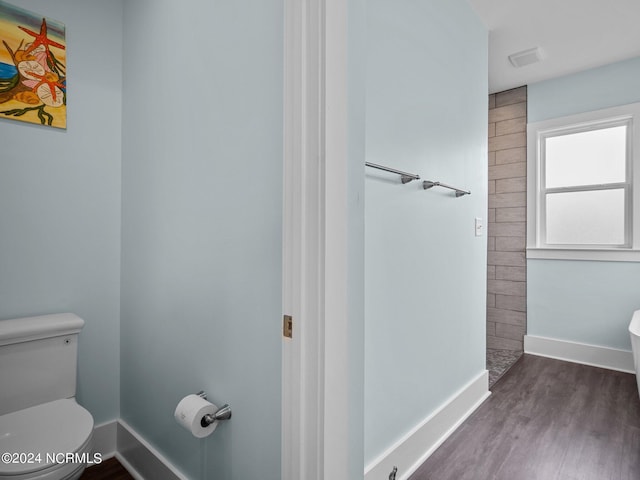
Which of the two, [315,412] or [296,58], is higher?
[296,58]

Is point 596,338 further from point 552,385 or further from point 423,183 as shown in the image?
point 423,183

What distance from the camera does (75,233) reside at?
1655mm

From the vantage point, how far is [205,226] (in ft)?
4.08

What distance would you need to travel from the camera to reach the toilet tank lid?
1.34 metres

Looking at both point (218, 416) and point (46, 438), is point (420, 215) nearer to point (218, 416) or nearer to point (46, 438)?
point (218, 416)

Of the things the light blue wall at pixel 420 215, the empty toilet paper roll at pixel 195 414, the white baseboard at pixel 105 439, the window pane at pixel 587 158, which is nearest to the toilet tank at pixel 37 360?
the white baseboard at pixel 105 439

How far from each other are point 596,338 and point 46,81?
4.16m

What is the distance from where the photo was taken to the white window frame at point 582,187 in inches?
108

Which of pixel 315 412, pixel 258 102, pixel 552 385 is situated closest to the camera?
pixel 315 412

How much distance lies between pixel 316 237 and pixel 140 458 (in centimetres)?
147

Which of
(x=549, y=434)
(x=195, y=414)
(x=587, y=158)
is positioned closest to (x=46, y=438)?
(x=195, y=414)

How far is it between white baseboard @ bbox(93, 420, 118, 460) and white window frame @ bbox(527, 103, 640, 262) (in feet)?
11.5

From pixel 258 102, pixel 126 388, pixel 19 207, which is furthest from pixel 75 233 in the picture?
pixel 258 102

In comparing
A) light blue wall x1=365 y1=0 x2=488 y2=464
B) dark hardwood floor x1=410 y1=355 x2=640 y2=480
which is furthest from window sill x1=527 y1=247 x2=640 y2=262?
light blue wall x1=365 y1=0 x2=488 y2=464
